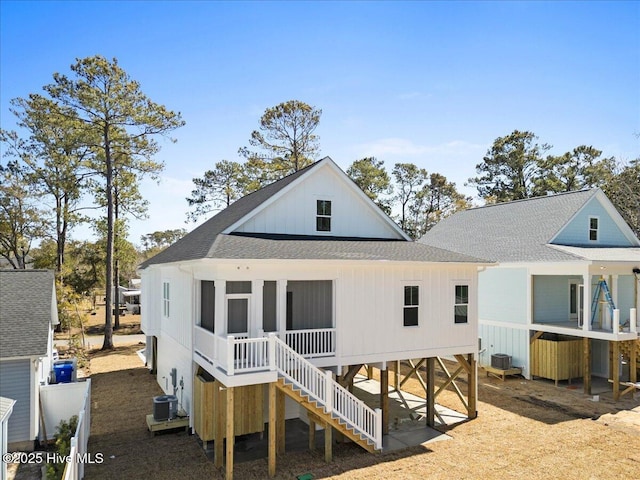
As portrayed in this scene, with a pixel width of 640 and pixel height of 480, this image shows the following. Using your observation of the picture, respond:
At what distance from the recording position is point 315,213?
50.6 feet

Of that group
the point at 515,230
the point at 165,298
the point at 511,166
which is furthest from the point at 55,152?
the point at 511,166

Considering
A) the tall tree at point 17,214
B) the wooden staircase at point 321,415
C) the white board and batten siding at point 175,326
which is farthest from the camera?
the tall tree at point 17,214

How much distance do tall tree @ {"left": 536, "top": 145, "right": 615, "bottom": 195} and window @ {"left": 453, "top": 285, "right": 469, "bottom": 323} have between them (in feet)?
113

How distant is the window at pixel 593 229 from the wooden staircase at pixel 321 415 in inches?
684

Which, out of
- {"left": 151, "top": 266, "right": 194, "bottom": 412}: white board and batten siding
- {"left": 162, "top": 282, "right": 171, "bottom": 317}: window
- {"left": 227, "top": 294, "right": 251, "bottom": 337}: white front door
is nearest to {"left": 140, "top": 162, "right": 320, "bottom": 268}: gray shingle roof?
{"left": 151, "top": 266, "right": 194, "bottom": 412}: white board and batten siding

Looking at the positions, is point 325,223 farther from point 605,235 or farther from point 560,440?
point 605,235

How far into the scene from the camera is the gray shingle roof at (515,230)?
2084 cm

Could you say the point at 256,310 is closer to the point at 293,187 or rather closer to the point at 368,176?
the point at 293,187

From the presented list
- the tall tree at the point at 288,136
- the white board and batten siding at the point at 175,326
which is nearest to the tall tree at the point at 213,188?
the tall tree at the point at 288,136

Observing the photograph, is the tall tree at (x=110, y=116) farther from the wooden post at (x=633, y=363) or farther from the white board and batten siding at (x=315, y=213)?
the wooden post at (x=633, y=363)

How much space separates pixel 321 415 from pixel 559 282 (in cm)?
1542

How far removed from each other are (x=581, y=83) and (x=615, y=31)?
2.93m

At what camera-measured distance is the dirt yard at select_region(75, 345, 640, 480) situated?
10750 millimetres

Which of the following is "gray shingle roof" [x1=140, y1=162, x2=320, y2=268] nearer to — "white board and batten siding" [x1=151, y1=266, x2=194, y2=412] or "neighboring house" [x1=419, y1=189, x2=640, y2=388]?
"white board and batten siding" [x1=151, y1=266, x2=194, y2=412]
